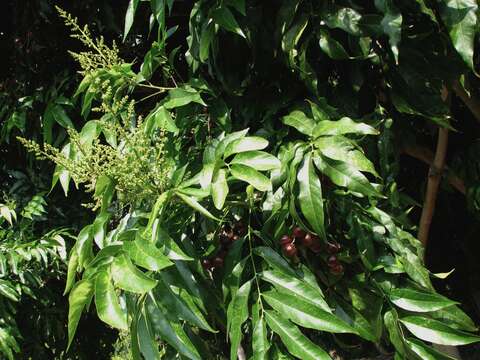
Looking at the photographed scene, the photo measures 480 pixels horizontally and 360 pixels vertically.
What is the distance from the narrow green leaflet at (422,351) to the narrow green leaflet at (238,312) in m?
0.30

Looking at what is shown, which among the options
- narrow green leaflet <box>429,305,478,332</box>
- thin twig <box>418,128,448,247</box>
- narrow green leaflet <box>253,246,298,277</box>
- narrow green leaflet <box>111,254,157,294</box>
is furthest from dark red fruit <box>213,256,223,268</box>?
thin twig <box>418,128,448,247</box>

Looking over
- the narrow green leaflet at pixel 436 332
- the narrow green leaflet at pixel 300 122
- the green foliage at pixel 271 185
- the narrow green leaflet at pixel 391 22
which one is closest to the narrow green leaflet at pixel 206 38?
the green foliage at pixel 271 185

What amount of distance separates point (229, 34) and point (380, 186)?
1.60ft

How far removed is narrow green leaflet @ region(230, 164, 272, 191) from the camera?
87cm

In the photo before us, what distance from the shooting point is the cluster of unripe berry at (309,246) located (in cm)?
105

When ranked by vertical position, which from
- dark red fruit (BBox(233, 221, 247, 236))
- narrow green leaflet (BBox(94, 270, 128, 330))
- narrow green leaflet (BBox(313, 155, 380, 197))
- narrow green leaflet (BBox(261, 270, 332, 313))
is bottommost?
dark red fruit (BBox(233, 221, 247, 236))

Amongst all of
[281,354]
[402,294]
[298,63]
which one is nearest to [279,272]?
[281,354]

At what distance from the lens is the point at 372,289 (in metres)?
1.07

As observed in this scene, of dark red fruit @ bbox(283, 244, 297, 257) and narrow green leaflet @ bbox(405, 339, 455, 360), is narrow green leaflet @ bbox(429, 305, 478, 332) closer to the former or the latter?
narrow green leaflet @ bbox(405, 339, 455, 360)

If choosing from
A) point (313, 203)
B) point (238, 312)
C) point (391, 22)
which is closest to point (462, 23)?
point (391, 22)

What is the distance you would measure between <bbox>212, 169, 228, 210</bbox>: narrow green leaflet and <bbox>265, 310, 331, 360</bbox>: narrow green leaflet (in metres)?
0.20

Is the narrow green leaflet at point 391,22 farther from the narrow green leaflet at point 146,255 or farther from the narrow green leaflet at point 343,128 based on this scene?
the narrow green leaflet at point 146,255

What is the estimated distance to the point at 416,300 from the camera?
38.9 inches

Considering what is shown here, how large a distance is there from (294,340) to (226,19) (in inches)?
24.2
